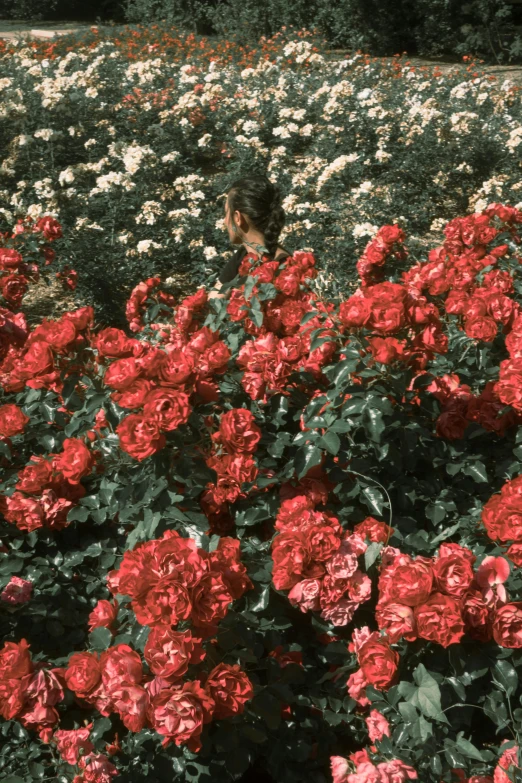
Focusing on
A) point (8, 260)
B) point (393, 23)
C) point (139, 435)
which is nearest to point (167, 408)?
point (139, 435)

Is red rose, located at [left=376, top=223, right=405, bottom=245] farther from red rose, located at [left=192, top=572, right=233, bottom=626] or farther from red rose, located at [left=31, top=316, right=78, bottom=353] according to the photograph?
red rose, located at [left=192, top=572, right=233, bottom=626]

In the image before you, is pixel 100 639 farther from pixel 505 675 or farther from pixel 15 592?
pixel 505 675

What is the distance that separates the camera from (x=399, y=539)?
70.5 inches

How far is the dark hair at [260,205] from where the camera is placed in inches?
144

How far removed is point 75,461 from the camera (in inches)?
A: 73.7

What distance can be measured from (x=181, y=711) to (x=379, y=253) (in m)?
1.83

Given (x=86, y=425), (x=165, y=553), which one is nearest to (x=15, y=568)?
(x=86, y=425)

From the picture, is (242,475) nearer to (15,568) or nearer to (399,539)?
(399,539)

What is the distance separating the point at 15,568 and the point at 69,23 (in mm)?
21357

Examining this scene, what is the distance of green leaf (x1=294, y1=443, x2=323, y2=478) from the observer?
1.75 metres

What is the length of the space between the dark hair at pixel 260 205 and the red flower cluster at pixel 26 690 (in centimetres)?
243

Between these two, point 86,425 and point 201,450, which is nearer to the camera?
point 201,450

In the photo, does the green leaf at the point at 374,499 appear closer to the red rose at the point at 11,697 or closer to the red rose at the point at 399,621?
the red rose at the point at 399,621

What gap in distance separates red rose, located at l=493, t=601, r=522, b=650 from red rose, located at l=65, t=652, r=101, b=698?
0.74 metres
